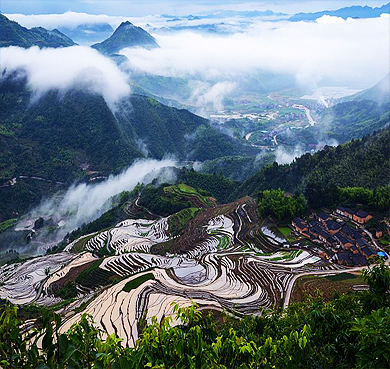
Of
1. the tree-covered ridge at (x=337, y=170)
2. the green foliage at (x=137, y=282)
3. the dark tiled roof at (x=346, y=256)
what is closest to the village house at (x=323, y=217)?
the tree-covered ridge at (x=337, y=170)

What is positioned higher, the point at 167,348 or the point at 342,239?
the point at 167,348

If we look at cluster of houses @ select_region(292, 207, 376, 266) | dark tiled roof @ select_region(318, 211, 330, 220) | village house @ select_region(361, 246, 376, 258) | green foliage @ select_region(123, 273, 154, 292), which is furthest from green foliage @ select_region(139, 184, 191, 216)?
village house @ select_region(361, 246, 376, 258)

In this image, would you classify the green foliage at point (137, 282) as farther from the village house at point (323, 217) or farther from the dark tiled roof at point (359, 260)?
the village house at point (323, 217)

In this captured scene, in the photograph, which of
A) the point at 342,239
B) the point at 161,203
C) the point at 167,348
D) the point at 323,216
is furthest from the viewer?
the point at 161,203

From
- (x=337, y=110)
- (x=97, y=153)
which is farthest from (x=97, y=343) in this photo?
(x=337, y=110)

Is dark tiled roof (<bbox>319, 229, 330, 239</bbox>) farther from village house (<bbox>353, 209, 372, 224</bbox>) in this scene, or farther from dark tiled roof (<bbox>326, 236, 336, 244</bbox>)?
village house (<bbox>353, 209, 372, 224</bbox>)

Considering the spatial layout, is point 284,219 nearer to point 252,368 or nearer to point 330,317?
point 330,317

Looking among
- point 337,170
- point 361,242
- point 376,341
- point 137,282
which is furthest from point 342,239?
point 376,341

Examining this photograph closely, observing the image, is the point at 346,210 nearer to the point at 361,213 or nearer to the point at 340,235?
the point at 361,213
